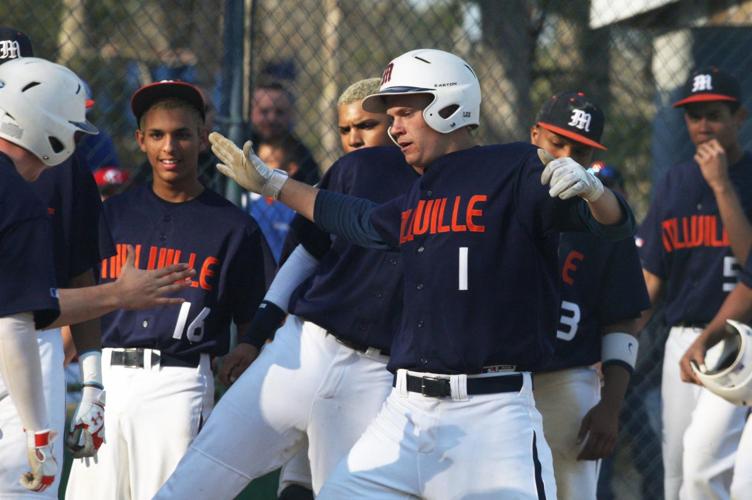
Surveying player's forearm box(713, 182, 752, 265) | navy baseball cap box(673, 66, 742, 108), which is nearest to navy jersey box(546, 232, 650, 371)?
player's forearm box(713, 182, 752, 265)

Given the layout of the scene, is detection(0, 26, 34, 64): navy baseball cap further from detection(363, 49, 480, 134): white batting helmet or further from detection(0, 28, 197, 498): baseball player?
detection(363, 49, 480, 134): white batting helmet

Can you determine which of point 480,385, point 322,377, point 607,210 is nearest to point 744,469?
point 480,385

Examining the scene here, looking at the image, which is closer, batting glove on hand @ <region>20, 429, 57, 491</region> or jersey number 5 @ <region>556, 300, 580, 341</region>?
batting glove on hand @ <region>20, 429, 57, 491</region>

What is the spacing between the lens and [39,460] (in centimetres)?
380

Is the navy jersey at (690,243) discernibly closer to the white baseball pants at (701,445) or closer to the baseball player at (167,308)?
the white baseball pants at (701,445)

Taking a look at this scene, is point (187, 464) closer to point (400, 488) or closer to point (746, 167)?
point (400, 488)

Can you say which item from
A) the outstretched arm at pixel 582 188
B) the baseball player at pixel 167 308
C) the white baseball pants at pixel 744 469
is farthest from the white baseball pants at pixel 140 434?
the white baseball pants at pixel 744 469

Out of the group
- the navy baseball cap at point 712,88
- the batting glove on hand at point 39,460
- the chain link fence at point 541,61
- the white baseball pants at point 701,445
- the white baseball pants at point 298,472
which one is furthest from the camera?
the chain link fence at point 541,61

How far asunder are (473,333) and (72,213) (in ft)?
5.07

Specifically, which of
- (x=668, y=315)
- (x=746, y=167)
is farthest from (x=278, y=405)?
(x=746, y=167)

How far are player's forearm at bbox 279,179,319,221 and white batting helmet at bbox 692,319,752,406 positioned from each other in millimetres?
1672

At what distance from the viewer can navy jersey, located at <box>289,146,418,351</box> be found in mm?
4961

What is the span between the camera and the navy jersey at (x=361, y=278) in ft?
16.3

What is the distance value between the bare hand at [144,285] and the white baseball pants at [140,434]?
1.16 meters
